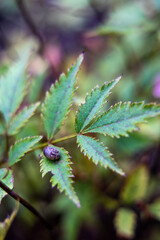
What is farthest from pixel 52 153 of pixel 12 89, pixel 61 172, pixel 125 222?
pixel 125 222

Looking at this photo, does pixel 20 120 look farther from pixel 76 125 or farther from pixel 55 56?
pixel 55 56

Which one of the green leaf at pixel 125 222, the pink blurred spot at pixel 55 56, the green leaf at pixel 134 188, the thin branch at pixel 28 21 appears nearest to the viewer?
the green leaf at pixel 125 222

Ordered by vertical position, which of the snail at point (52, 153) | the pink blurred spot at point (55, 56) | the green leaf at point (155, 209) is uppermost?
the pink blurred spot at point (55, 56)

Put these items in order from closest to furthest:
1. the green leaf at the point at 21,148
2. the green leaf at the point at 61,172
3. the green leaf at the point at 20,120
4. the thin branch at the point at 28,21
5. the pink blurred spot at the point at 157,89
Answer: the green leaf at the point at 61,172 → the green leaf at the point at 21,148 → the green leaf at the point at 20,120 → the pink blurred spot at the point at 157,89 → the thin branch at the point at 28,21

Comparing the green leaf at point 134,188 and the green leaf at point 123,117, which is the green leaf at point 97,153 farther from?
the green leaf at point 134,188

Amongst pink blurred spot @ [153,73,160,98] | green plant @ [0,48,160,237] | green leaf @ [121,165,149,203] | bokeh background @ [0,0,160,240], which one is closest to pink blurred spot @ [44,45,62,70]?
bokeh background @ [0,0,160,240]

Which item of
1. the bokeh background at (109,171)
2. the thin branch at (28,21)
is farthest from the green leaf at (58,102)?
the thin branch at (28,21)

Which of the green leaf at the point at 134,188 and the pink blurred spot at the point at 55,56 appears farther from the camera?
the pink blurred spot at the point at 55,56
